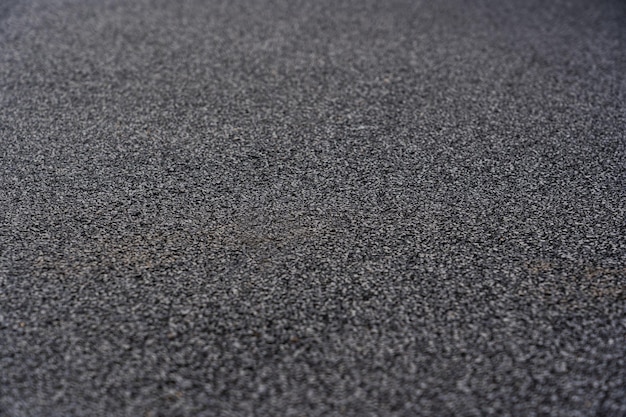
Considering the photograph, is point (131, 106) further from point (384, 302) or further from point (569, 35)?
point (569, 35)

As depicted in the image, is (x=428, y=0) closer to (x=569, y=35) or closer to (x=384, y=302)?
(x=569, y=35)

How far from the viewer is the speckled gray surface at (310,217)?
133cm

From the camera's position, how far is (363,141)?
2.11 m

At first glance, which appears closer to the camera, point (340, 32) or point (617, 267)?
point (617, 267)

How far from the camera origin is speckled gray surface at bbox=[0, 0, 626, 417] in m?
1.33

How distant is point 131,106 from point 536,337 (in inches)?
59.6

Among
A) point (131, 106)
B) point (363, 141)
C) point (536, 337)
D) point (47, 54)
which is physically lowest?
point (536, 337)

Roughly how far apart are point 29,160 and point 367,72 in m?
1.22

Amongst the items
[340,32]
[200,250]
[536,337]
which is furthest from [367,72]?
[536,337]

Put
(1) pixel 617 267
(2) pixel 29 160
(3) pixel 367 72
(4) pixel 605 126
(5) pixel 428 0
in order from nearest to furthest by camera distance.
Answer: (1) pixel 617 267 < (2) pixel 29 160 < (4) pixel 605 126 < (3) pixel 367 72 < (5) pixel 428 0

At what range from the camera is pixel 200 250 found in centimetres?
166

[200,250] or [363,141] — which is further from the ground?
[363,141]

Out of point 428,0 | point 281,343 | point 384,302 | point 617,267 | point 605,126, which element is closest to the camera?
point 281,343

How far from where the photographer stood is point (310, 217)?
1782 mm
